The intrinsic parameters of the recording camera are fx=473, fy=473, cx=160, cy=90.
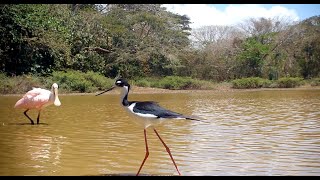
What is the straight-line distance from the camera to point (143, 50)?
18.5 meters

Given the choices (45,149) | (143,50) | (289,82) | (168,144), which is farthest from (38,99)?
(289,82)

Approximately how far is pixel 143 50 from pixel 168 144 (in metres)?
13.7

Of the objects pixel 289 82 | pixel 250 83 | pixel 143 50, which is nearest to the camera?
pixel 250 83

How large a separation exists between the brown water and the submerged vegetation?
7.18m

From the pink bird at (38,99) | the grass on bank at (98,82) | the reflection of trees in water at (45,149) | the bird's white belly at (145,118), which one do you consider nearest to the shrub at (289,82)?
the grass on bank at (98,82)

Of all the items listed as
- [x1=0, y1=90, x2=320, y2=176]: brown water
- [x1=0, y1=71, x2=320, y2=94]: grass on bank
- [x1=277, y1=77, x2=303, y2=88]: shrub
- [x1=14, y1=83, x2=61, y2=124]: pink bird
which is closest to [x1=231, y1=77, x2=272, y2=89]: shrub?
[x1=0, y1=71, x2=320, y2=94]: grass on bank

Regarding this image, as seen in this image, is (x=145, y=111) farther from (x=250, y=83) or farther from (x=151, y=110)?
(x=250, y=83)

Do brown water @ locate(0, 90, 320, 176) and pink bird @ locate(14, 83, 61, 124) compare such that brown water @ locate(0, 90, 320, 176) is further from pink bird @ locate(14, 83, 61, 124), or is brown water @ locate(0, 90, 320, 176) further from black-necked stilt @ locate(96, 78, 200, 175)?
black-necked stilt @ locate(96, 78, 200, 175)

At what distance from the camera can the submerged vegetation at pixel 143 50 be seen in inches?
571

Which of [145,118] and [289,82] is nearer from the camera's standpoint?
[145,118]

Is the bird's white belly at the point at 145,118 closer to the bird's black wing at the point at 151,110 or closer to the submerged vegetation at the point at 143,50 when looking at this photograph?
the bird's black wing at the point at 151,110

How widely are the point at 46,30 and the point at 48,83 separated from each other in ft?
7.60

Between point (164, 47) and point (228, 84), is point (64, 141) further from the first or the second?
point (164, 47)

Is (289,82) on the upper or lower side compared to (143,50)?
lower
